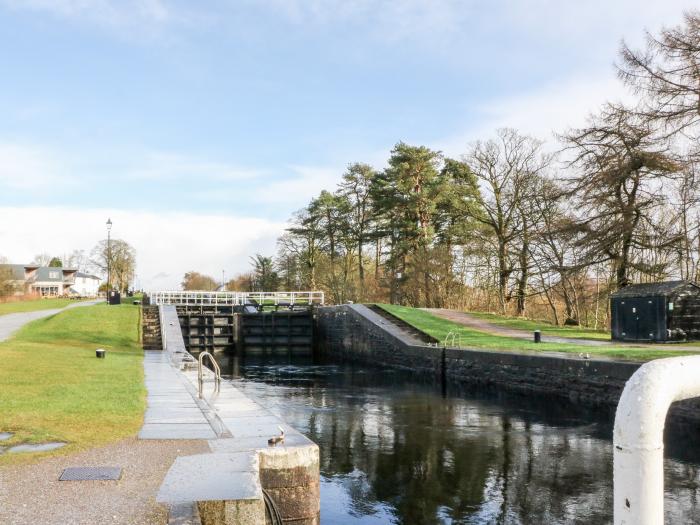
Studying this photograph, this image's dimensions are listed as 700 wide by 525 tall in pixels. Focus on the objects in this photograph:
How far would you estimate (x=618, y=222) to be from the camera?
84.9ft

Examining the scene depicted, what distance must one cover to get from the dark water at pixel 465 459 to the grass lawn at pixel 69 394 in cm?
318

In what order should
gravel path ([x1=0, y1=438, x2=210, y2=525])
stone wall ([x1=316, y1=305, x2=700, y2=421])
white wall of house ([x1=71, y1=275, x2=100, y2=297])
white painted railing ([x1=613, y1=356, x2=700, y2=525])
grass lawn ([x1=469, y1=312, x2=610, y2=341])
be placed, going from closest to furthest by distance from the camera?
white painted railing ([x1=613, y1=356, x2=700, y2=525]) < gravel path ([x1=0, y1=438, x2=210, y2=525]) < stone wall ([x1=316, y1=305, x2=700, y2=421]) < grass lawn ([x1=469, y1=312, x2=610, y2=341]) < white wall of house ([x1=71, y1=275, x2=100, y2=297])

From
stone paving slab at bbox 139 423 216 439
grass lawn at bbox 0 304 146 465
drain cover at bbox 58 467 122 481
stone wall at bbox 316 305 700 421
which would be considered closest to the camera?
drain cover at bbox 58 467 122 481

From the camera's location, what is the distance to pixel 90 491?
5902mm

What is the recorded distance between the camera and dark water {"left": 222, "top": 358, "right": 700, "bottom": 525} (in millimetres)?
8578

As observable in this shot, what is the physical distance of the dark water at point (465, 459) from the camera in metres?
8.58

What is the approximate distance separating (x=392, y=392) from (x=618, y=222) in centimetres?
1236

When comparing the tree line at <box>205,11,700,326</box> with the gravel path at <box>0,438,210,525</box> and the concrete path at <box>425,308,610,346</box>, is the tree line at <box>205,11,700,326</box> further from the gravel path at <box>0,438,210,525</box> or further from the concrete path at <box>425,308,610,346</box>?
the gravel path at <box>0,438,210,525</box>

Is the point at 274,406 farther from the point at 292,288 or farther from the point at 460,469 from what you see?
the point at 292,288

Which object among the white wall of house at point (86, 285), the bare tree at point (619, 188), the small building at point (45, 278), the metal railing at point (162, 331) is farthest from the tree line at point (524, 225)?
the white wall of house at point (86, 285)

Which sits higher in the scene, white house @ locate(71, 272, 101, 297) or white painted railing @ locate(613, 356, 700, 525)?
white house @ locate(71, 272, 101, 297)

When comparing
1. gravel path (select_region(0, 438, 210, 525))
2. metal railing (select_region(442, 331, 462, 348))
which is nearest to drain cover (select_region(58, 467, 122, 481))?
gravel path (select_region(0, 438, 210, 525))

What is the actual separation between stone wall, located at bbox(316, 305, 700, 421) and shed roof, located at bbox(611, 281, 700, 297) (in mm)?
5083

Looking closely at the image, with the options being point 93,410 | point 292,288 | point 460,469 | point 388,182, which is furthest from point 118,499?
point 292,288
